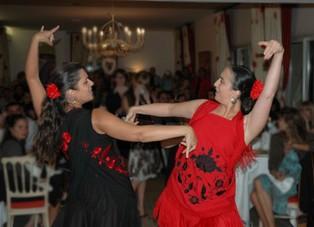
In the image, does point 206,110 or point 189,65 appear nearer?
point 206,110

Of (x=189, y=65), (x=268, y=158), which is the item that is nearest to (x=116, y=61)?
(x=189, y=65)

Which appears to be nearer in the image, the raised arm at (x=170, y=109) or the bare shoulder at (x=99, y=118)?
the bare shoulder at (x=99, y=118)

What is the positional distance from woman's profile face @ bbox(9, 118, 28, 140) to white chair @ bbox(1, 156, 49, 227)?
0.28 metres

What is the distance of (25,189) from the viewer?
13.1 ft

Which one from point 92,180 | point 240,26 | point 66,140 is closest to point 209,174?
point 92,180

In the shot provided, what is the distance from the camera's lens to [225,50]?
30.5 ft

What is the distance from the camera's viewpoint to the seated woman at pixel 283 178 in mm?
3926

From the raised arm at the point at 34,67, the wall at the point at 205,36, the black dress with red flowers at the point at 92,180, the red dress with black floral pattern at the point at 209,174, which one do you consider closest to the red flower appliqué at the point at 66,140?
the black dress with red flowers at the point at 92,180

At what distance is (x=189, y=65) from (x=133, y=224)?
10040 millimetres

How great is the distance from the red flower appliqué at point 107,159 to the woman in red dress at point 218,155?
35 centimetres

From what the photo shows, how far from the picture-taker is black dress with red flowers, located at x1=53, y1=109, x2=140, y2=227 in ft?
6.70

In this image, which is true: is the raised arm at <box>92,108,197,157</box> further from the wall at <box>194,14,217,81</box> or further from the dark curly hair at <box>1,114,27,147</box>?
the wall at <box>194,14,217,81</box>

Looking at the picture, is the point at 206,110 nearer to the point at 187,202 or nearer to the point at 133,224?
the point at 187,202

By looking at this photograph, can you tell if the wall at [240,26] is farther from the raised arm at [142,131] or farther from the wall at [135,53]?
the raised arm at [142,131]
